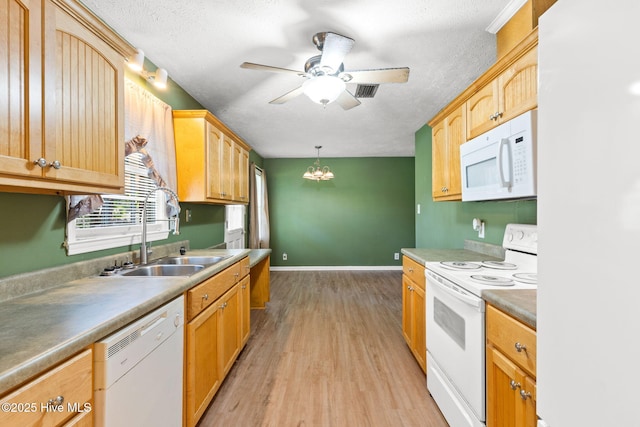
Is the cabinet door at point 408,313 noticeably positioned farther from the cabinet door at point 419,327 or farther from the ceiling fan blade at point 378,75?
the ceiling fan blade at point 378,75

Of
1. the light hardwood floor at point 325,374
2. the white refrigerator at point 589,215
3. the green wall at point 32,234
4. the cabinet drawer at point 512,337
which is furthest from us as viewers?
the light hardwood floor at point 325,374

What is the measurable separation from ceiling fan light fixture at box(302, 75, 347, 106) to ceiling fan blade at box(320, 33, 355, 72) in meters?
0.09

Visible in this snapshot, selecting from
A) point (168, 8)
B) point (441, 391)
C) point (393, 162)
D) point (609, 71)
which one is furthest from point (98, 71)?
point (393, 162)

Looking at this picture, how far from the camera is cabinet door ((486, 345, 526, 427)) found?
1058 mm

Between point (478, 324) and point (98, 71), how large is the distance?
2.10 meters

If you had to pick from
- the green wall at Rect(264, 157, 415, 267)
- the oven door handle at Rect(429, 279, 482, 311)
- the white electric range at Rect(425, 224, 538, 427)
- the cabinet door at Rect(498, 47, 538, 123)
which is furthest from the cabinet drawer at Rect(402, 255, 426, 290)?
the green wall at Rect(264, 157, 415, 267)

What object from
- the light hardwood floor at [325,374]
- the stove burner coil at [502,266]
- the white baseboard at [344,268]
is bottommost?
the light hardwood floor at [325,374]

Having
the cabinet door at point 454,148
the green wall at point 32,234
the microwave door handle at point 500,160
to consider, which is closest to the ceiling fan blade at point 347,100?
the cabinet door at point 454,148

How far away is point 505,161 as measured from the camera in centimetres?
154

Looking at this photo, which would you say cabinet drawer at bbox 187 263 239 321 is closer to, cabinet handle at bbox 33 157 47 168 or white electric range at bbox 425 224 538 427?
cabinet handle at bbox 33 157 47 168

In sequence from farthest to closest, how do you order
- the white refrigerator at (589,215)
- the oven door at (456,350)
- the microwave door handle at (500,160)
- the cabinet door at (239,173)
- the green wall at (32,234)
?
the cabinet door at (239,173) < the microwave door handle at (500,160) < the oven door at (456,350) < the green wall at (32,234) < the white refrigerator at (589,215)

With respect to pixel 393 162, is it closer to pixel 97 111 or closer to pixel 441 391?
pixel 441 391

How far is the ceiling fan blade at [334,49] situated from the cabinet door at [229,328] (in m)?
1.71

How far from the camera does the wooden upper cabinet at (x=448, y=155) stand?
7.30ft
